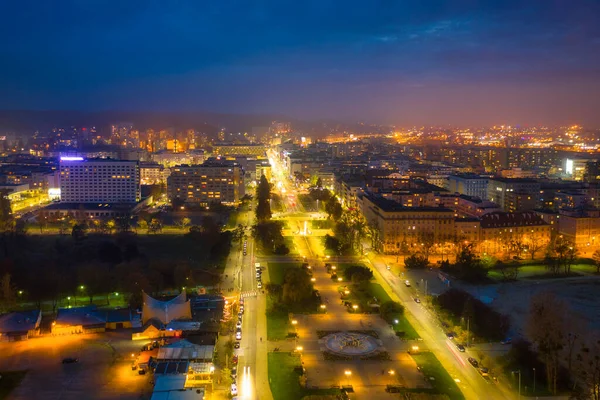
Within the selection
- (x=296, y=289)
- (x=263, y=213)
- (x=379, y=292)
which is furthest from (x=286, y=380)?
(x=263, y=213)

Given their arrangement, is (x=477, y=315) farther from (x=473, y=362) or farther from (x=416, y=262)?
(x=416, y=262)

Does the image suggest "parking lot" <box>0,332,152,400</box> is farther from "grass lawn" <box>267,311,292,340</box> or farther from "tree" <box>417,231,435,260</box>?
"tree" <box>417,231,435,260</box>

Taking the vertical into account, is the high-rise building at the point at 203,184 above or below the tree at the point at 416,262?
above

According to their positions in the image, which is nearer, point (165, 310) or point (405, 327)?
point (405, 327)

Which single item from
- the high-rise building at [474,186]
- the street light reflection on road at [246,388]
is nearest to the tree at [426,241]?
the street light reflection on road at [246,388]

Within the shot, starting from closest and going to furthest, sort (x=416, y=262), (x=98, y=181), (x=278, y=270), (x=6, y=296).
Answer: (x=6, y=296) < (x=278, y=270) < (x=416, y=262) < (x=98, y=181)

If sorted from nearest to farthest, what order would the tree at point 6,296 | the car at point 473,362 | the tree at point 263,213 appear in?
the car at point 473,362
the tree at point 6,296
the tree at point 263,213

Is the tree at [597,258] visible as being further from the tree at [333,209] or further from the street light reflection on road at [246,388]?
the street light reflection on road at [246,388]

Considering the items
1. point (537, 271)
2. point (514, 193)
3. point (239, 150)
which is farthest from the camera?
point (239, 150)
